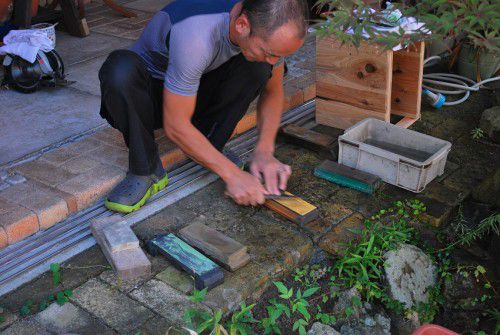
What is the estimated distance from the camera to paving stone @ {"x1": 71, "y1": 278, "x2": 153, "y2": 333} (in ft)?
7.83

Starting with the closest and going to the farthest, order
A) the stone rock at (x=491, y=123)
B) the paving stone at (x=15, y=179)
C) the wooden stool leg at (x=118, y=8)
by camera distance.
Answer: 1. the paving stone at (x=15, y=179)
2. the stone rock at (x=491, y=123)
3. the wooden stool leg at (x=118, y=8)

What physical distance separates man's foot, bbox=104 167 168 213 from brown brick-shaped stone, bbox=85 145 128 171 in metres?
0.23

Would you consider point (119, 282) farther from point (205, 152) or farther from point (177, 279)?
point (205, 152)

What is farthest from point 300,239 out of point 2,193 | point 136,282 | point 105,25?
point 105,25

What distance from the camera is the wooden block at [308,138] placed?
3680mm

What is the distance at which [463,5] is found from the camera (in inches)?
62.8

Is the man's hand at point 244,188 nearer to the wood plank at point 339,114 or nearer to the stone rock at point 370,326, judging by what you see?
the stone rock at point 370,326

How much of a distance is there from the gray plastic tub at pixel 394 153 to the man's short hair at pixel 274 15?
1060 millimetres

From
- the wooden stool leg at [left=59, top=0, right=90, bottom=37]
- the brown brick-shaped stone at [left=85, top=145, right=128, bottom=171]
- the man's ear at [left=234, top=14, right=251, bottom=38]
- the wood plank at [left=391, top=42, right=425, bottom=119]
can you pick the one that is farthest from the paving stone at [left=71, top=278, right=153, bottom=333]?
the wooden stool leg at [left=59, top=0, right=90, bottom=37]

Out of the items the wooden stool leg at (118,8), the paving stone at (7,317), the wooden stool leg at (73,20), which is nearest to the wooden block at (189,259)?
the paving stone at (7,317)

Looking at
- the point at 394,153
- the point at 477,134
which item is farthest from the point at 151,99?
the point at 477,134

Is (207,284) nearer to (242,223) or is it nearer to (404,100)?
(242,223)

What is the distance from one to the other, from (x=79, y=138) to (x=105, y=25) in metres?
2.44

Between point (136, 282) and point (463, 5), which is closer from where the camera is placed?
point (463, 5)
